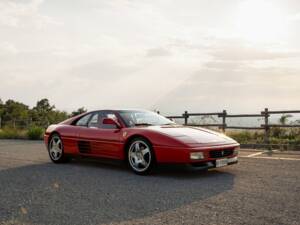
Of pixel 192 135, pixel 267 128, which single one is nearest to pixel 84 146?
pixel 192 135

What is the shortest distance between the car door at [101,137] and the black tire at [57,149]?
762mm

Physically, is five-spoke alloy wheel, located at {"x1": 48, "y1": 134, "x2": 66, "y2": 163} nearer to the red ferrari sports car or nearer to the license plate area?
the red ferrari sports car

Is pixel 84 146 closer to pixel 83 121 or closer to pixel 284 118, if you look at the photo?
pixel 83 121

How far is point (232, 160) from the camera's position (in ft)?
23.5

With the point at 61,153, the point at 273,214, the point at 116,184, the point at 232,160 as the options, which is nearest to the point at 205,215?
the point at 273,214

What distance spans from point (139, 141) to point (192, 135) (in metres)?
0.92

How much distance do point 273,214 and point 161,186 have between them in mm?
2047

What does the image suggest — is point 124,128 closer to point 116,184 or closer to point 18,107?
point 116,184

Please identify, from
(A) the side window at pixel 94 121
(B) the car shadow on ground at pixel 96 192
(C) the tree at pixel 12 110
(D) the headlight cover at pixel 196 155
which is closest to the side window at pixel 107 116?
(A) the side window at pixel 94 121

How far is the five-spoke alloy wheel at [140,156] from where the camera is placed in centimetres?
698

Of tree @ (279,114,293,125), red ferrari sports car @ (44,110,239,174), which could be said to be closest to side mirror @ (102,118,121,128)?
red ferrari sports car @ (44,110,239,174)

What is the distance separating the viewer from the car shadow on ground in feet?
14.8

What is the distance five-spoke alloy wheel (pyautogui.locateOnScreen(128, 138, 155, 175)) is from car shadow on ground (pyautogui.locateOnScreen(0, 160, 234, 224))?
0.55 feet

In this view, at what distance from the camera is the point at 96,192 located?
566 cm
